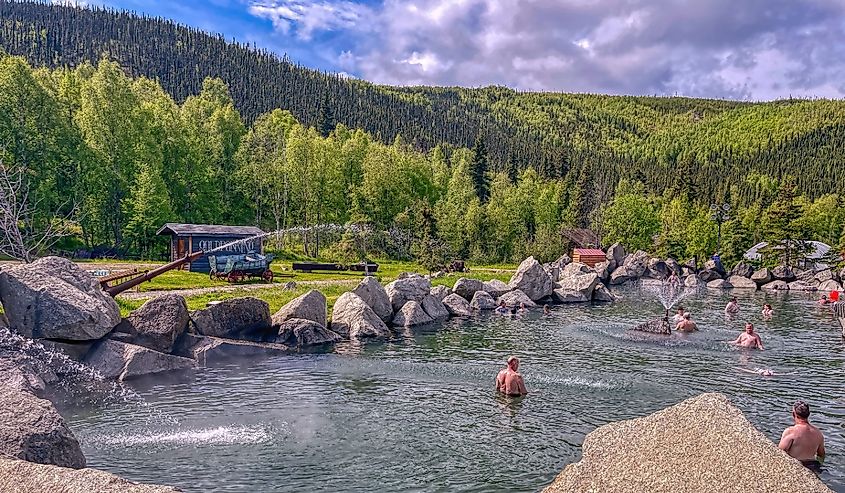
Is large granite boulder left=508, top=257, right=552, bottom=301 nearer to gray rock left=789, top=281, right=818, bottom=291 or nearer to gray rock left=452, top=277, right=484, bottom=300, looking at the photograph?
gray rock left=452, top=277, right=484, bottom=300

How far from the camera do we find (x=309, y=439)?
1722cm

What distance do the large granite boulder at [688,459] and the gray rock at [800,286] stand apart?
2652 inches

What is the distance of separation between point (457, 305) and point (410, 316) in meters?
5.95

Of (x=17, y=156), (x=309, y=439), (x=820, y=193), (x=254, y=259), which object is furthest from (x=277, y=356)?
(x=820, y=193)

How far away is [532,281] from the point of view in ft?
165

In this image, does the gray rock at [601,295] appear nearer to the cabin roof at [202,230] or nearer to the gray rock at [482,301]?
the gray rock at [482,301]

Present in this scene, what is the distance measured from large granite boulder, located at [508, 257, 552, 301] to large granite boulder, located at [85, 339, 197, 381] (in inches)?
1214

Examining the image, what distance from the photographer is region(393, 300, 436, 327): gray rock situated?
1470 inches

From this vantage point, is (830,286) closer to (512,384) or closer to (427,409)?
(512,384)

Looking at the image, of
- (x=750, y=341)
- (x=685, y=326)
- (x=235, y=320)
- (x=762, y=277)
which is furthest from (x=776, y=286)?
(x=235, y=320)

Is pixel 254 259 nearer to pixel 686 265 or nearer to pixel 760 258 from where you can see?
pixel 686 265

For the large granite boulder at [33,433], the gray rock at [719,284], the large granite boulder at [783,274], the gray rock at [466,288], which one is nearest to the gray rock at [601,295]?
the gray rock at [466,288]

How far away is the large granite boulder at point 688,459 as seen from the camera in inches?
329

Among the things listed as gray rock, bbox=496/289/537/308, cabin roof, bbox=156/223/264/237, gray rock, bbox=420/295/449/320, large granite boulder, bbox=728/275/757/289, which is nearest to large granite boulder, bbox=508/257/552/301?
gray rock, bbox=496/289/537/308
